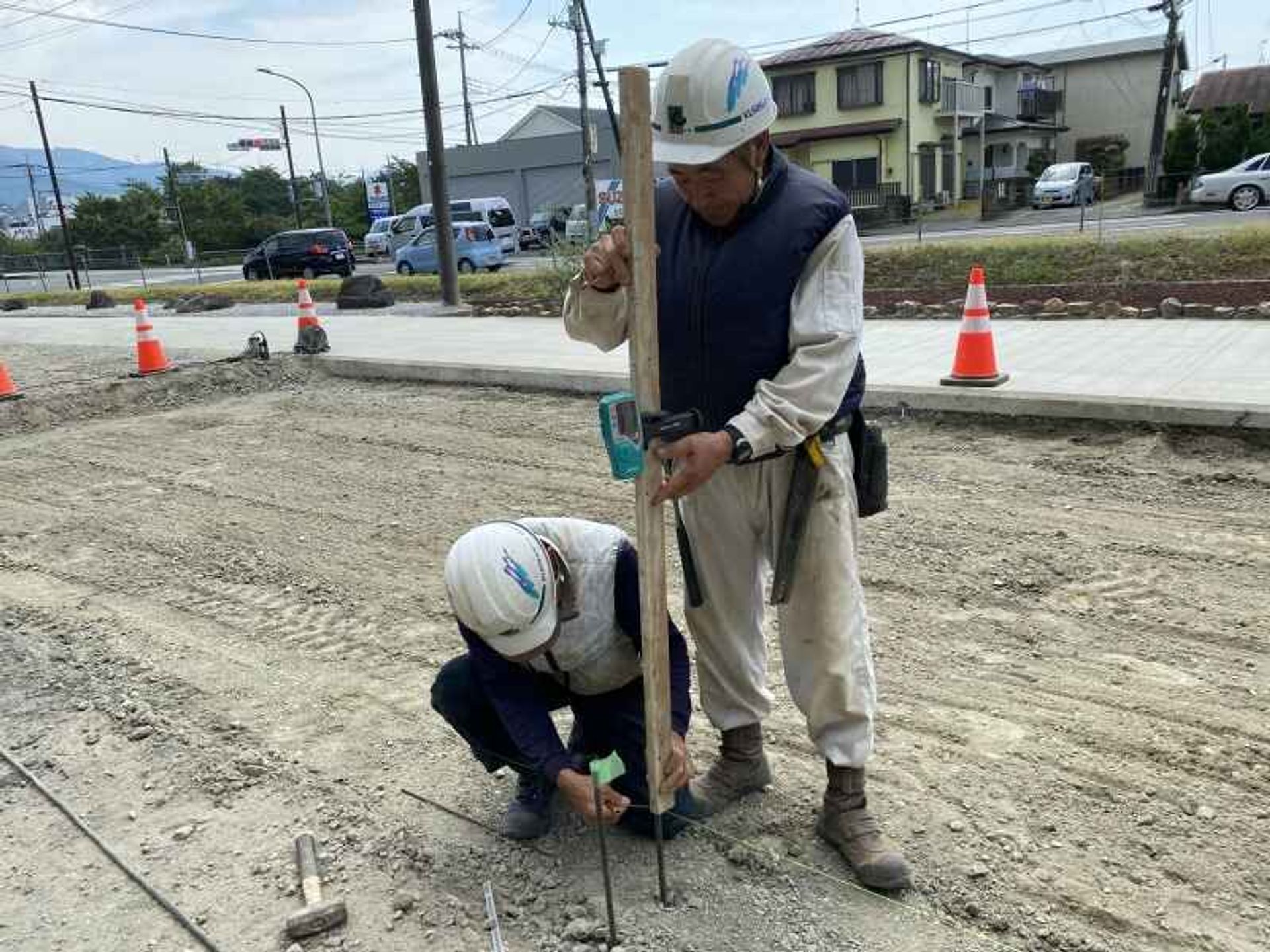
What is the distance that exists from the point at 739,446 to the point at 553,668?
834mm

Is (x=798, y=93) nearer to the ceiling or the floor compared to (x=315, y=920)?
nearer to the ceiling

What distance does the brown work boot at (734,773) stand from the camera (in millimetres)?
2740

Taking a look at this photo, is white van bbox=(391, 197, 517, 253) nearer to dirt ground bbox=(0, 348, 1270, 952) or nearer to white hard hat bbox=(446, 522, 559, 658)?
dirt ground bbox=(0, 348, 1270, 952)

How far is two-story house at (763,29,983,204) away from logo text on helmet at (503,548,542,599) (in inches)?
1321

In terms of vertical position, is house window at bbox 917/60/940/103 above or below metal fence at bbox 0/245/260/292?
above

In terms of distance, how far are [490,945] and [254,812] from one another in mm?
952

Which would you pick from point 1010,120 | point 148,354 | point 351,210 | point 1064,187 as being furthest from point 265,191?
point 148,354

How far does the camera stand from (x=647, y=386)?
7.09 feet

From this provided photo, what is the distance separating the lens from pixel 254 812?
2891 mm

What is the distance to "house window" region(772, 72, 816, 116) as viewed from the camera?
118 feet

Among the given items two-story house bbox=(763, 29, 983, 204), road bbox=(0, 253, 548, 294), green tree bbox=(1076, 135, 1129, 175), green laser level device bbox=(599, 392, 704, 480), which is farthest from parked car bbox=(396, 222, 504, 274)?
green tree bbox=(1076, 135, 1129, 175)

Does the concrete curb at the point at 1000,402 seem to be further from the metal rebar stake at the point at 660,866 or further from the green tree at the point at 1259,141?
the green tree at the point at 1259,141

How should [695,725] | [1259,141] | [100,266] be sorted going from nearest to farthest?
[695,725]
[1259,141]
[100,266]

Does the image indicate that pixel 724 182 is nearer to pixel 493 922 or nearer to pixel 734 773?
pixel 734 773
